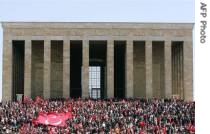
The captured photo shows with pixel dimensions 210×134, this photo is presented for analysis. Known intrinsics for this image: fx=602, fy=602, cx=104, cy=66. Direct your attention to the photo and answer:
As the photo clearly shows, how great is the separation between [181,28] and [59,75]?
18.8 metres

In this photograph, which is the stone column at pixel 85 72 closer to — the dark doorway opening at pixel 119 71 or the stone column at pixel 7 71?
the dark doorway opening at pixel 119 71

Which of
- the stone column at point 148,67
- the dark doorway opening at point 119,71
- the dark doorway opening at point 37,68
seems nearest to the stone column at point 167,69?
the stone column at point 148,67

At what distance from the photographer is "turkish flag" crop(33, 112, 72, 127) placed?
58.1 m

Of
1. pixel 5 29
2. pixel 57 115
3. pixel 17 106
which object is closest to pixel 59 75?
pixel 5 29

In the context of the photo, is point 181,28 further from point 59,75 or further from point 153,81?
point 59,75

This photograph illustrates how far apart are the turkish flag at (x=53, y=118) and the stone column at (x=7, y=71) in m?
22.2

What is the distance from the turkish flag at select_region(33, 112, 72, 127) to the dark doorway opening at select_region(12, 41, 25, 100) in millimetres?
22069

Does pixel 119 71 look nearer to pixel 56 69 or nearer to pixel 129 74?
pixel 129 74

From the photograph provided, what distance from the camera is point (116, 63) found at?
311 ft

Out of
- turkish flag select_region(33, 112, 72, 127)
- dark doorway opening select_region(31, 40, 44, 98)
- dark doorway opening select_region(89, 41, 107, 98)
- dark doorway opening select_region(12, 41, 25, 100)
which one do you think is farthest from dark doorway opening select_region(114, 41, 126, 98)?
turkish flag select_region(33, 112, 72, 127)

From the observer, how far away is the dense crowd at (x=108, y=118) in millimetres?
53031

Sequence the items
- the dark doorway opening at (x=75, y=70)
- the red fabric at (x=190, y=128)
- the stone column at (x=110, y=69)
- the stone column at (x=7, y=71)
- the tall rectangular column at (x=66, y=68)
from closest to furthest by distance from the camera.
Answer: the red fabric at (x=190, y=128), the stone column at (x=7, y=71), the stone column at (x=110, y=69), the tall rectangular column at (x=66, y=68), the dark doorway opening at (x=75, y=70)

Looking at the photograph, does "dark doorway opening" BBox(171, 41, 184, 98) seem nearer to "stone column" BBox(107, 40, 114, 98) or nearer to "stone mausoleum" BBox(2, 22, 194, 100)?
"stone mausoleum" BBox(2, 22, 194, 100)

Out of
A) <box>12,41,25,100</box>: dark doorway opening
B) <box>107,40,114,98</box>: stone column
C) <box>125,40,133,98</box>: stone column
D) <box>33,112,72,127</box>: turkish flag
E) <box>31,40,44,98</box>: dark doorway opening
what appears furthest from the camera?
<box>31,40,44,98</box>: dark doorway opening
